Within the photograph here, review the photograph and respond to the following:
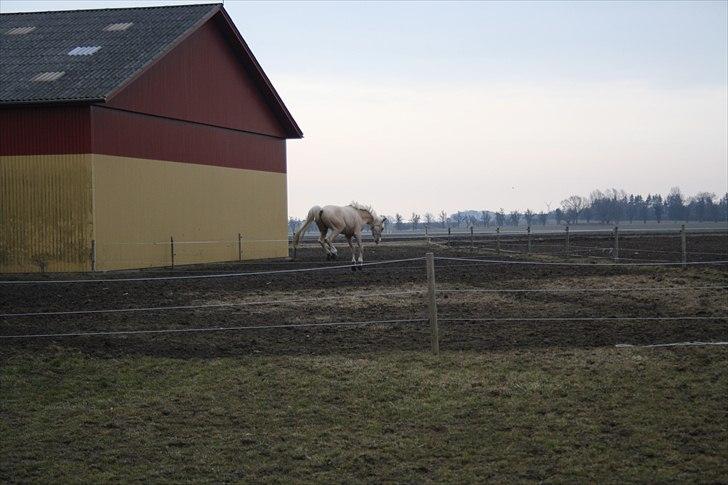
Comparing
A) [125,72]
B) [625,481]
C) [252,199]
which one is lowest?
[625,481]

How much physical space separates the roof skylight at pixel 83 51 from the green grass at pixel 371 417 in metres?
17.4

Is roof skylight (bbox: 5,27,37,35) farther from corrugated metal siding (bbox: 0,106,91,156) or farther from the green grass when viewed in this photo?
the green grass

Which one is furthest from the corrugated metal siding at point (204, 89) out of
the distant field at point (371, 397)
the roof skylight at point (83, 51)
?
the distant field at point (371, 397)

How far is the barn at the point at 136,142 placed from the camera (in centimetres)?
2286

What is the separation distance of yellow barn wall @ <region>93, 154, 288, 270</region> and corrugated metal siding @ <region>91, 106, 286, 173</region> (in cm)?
27

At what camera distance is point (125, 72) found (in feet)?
78.4

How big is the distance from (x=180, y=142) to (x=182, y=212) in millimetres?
2126

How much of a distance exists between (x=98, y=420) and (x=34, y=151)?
1661cm

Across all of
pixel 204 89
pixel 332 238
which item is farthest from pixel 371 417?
pixel 204 89

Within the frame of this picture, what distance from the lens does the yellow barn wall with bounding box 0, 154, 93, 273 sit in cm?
2277

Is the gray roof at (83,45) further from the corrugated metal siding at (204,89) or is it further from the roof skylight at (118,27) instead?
the corrugated metal siding at (204,89)

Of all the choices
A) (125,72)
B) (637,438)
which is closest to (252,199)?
(125,72)

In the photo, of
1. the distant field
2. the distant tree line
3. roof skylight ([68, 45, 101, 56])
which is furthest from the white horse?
the distant tree line

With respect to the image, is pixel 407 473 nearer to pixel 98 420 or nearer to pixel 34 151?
pixel 98 420
